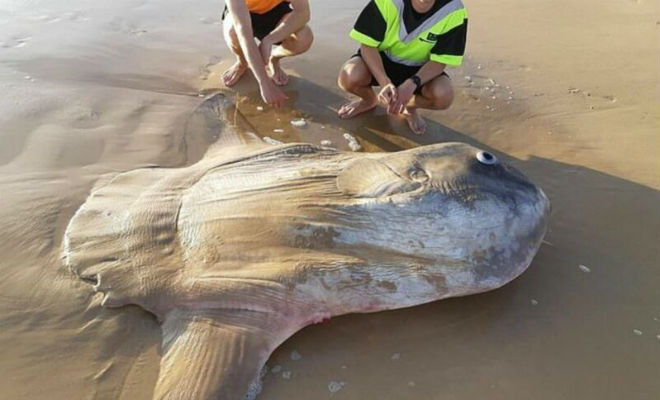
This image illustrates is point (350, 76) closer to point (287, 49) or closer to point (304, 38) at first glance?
point (304, 38)

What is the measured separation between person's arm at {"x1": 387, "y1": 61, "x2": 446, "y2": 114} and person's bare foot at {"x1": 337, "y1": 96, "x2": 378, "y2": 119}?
46 centimetres

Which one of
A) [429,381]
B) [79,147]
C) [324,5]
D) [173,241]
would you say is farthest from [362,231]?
[324,5]

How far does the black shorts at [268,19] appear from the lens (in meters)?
5.41

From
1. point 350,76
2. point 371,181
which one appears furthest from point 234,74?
point 371,181

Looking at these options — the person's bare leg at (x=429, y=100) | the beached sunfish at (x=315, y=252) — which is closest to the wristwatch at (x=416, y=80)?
the person's bare leg at (x=429, y=100)

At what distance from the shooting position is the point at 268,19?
5.43 m

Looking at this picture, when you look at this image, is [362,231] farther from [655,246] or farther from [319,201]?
[655,246]

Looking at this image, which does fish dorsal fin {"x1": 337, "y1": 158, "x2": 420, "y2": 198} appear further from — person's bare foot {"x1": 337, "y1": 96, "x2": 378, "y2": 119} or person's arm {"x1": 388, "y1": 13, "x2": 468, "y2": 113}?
person's bare foot {"x1": 337, "y1": 96, "x2": 378, "y2": 119}

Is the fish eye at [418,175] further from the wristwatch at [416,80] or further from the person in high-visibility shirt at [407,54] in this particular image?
the wristwatch at [416,80]

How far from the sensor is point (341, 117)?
4.82 m

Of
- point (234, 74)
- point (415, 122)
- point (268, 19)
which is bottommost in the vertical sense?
point (234, 74)

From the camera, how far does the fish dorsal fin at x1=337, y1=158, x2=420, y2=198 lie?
283cm

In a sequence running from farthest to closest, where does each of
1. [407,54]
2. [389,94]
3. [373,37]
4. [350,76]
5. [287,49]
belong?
1. [287,49]
2. [350,76]
3. [407,54]
4. [373,37]
5. [389,94]

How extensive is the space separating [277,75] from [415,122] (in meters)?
1.42
